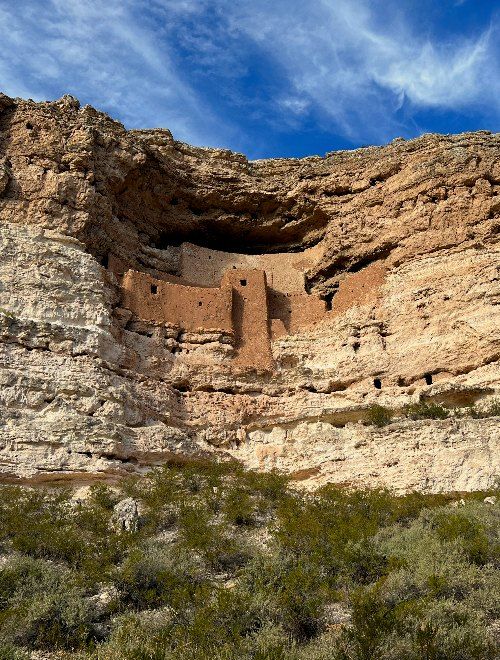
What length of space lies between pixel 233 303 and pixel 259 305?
66 cm

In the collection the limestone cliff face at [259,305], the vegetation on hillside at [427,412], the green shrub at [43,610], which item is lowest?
the green shrub at [43,610]

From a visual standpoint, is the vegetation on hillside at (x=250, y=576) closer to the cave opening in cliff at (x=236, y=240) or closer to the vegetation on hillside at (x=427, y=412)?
the vegetation on hillside at (x=427, y=412)

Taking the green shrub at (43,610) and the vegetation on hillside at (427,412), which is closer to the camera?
the green shrub at (43,610)

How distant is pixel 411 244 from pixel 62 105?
32.0 feet

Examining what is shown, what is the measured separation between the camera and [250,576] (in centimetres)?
948

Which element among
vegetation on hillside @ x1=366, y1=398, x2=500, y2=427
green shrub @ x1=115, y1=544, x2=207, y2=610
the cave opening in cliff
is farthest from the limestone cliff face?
green shrub @ x1=115, y1=544, x2=207, y2=610

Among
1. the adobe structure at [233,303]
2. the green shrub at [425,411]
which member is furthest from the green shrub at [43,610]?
the adobe structure at [233,303]

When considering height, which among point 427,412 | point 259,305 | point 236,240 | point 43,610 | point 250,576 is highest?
point 236,240

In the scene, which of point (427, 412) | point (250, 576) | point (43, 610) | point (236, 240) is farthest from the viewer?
point (236, 240)

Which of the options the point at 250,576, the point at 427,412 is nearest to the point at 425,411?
the point at 427,412

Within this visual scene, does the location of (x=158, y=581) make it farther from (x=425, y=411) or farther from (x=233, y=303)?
(x=233, y=303)

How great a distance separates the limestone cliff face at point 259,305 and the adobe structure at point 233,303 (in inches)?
3.9

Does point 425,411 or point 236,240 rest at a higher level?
point 236,240

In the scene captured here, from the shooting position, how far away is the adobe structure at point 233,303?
1858cm
